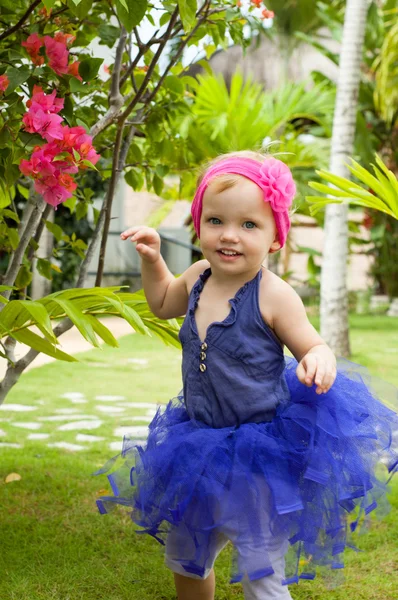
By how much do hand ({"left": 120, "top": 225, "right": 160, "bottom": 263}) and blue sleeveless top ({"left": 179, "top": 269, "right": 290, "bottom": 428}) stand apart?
0.26m

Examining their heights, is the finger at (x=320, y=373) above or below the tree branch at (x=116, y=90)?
below

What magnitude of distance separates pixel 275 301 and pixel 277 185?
0.93 ft

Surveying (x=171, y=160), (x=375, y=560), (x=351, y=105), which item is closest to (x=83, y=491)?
(x=375, y=560)

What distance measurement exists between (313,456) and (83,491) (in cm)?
171

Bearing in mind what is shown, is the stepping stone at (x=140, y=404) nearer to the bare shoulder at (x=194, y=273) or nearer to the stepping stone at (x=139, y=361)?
the stepping stone at (x=139, y=361)

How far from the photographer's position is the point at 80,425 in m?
4.71

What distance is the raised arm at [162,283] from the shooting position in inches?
81.8

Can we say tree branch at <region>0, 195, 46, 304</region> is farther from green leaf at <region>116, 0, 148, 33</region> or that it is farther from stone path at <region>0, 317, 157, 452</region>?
stone path at <region>0, 317, 157, 452</region>

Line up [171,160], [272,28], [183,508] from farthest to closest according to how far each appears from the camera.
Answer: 1. [272,28]
2. [171,160]
3. [183,508]

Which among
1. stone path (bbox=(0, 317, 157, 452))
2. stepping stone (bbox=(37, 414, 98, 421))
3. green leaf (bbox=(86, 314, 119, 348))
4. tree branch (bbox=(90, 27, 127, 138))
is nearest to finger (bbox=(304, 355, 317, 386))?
green leaf (bbox=(86, 314, 119, 348))

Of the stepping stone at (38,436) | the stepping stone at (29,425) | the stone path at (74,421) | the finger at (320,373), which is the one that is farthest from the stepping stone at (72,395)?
the finger at (320,373)

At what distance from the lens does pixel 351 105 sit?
809 centimetres

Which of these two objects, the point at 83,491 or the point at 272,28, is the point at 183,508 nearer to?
the point at 83,491

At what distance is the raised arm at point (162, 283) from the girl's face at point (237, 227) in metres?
0.17
